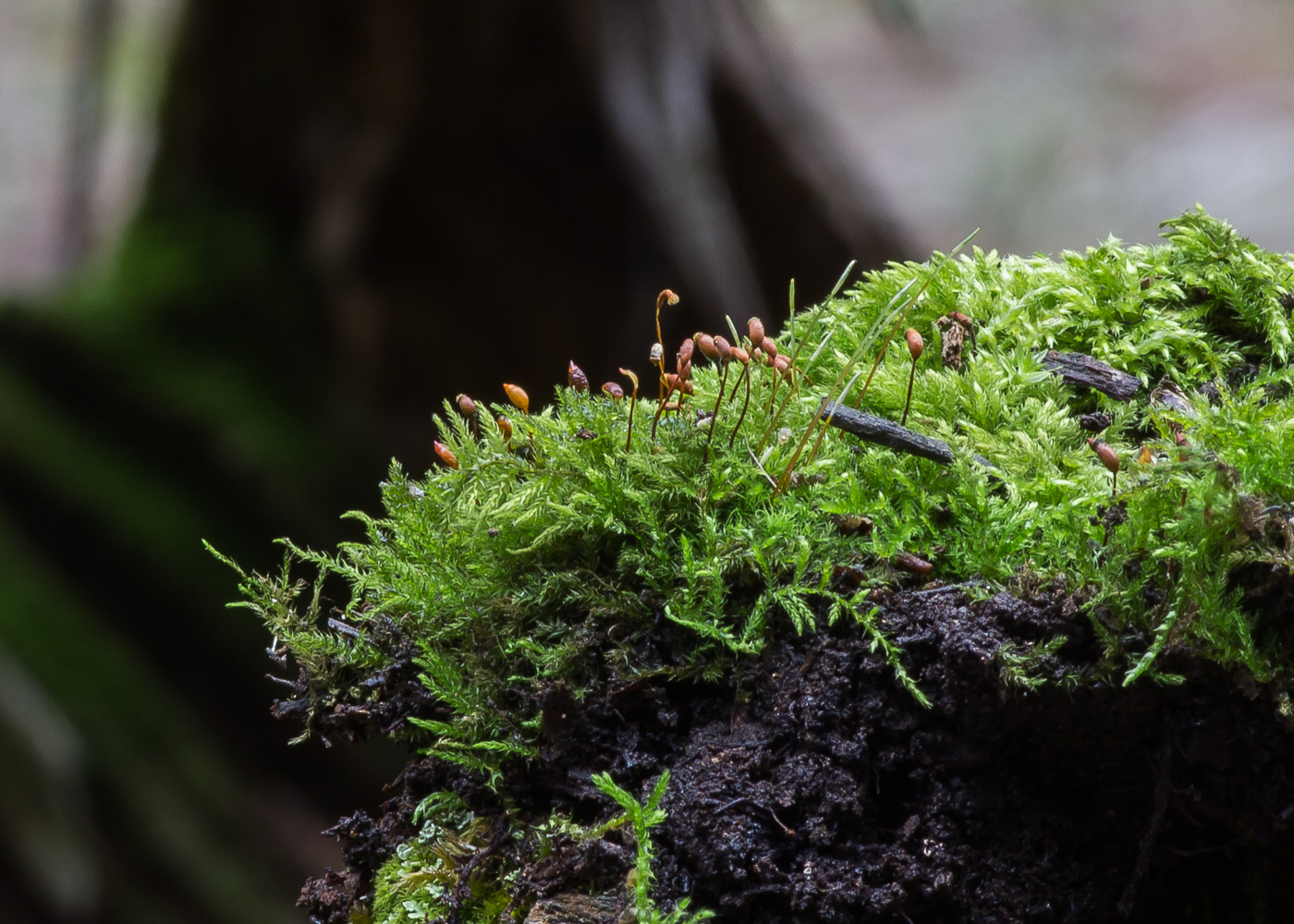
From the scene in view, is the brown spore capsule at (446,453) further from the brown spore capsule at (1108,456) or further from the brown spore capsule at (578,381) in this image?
the brown spore capsule at (1108,456)

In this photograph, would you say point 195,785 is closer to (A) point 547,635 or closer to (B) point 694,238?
(B) point 694,238

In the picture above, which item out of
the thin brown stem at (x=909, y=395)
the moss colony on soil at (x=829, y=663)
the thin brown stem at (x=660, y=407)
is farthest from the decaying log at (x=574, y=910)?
the thin brown stem at (x=909, y=395)

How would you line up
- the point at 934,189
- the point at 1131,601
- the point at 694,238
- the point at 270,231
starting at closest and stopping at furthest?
the point at 1131,601
the point at 694,238
the point at 270,231
the point at 934,189

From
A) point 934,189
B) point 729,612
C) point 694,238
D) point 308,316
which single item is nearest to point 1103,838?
point 729,612

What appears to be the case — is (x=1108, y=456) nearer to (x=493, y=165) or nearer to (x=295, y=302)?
(x=493, y=165)

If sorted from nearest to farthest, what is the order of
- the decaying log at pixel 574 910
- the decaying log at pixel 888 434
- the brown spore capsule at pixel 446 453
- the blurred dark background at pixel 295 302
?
the decaying log at pixel 574 910
the decaying log at pixel 888 434
the brown spore capsule at pixel 446 453
the blurred dark background at pixel 295 302

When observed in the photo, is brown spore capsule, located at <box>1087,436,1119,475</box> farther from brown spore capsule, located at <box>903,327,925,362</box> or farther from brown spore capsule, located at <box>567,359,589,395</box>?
brown spore capsule, located at <box>567,359,589,395</box>

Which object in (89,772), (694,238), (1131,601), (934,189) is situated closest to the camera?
(1131,601)

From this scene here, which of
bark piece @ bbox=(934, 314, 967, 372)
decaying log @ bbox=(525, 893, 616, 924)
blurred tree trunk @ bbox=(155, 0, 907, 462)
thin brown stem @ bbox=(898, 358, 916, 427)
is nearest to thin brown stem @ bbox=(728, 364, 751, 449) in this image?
thin brown stem @ bbox=(898, 358, 916, 427)

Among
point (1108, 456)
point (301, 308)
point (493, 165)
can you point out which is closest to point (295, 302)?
point (301, 308)
